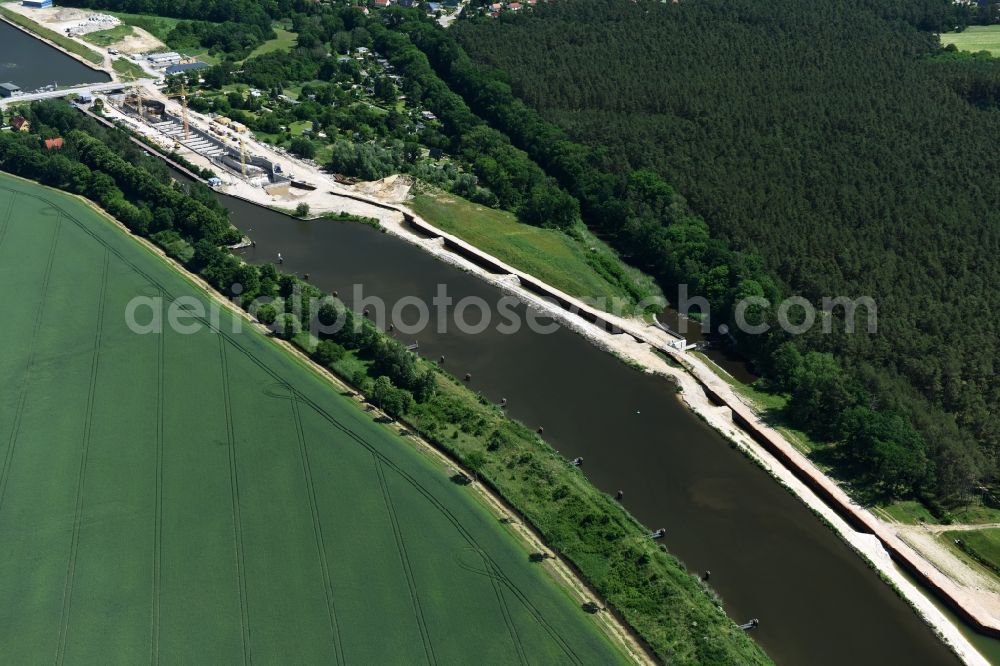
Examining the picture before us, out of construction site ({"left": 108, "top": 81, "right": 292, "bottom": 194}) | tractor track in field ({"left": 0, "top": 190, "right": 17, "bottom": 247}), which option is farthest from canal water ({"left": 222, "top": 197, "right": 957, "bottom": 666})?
tractor track in field ({"left": 0, "top": 190, "right": 17, "bottom": 247})

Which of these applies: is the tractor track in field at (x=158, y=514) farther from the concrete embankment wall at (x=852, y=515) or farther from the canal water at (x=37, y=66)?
the canal water at (x=37, y=66)

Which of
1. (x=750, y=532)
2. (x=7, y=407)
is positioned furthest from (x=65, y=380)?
(x=750, y=532)

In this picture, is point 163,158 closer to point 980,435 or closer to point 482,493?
point 482,493

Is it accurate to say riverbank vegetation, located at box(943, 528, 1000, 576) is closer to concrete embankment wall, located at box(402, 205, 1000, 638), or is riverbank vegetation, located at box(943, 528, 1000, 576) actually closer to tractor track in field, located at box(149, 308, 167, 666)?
concrete embankment wall, located at box(402, 205, 1000, 638)

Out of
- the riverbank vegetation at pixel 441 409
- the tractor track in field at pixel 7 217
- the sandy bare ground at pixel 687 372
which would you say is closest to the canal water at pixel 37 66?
the riverbank vegetation at pixel 441 409

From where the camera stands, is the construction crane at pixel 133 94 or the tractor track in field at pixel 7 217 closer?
the tractor track in field at pixel 7 217

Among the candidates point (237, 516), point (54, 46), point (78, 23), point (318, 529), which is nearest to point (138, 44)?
point (54, 46)

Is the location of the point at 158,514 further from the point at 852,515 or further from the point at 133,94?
the point at 133,94
